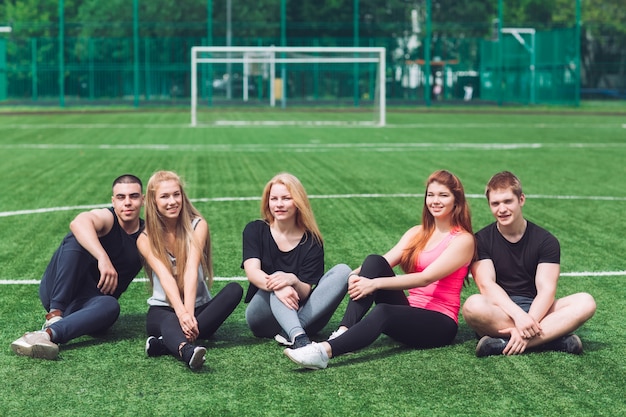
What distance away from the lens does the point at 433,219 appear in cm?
645

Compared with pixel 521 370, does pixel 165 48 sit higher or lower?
higher

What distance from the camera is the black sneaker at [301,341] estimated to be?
589cm

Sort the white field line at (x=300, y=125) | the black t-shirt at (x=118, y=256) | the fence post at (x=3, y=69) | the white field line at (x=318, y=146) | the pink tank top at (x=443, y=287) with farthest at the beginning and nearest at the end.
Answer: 1. the fence post at (x=3, y=69)
2. the white field line at (x=300, y=125)
3. the white field line at (x=318, y=146)
4. the black t-shirt at (x=118, y=256)
5. the pink tank top at (x=443, y=287)

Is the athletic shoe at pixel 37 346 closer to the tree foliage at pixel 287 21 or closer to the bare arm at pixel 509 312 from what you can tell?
the bare arm at pixel 509 312

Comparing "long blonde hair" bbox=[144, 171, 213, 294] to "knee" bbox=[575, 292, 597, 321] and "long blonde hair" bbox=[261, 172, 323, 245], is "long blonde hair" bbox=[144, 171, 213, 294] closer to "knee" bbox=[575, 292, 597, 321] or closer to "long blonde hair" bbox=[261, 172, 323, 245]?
"long blonde hair" bbox=[261, 172, 323, 245]

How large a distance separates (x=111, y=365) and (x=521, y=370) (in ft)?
7.32

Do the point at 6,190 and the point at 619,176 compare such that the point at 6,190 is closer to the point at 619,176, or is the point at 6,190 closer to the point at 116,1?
the point at 619,176

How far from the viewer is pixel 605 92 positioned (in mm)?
62562

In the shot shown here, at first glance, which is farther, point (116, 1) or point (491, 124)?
point (116, 1)

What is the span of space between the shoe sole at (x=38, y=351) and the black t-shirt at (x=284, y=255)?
1264mm

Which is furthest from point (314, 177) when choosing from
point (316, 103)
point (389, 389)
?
point (316, 103)

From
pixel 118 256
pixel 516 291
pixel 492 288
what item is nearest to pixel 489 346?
pixel 492 288

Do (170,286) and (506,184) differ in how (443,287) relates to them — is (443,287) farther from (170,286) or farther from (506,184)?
(170,286)

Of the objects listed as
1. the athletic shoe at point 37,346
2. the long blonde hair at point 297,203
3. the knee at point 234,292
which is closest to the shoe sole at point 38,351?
the athletic shoe at point 37,346
